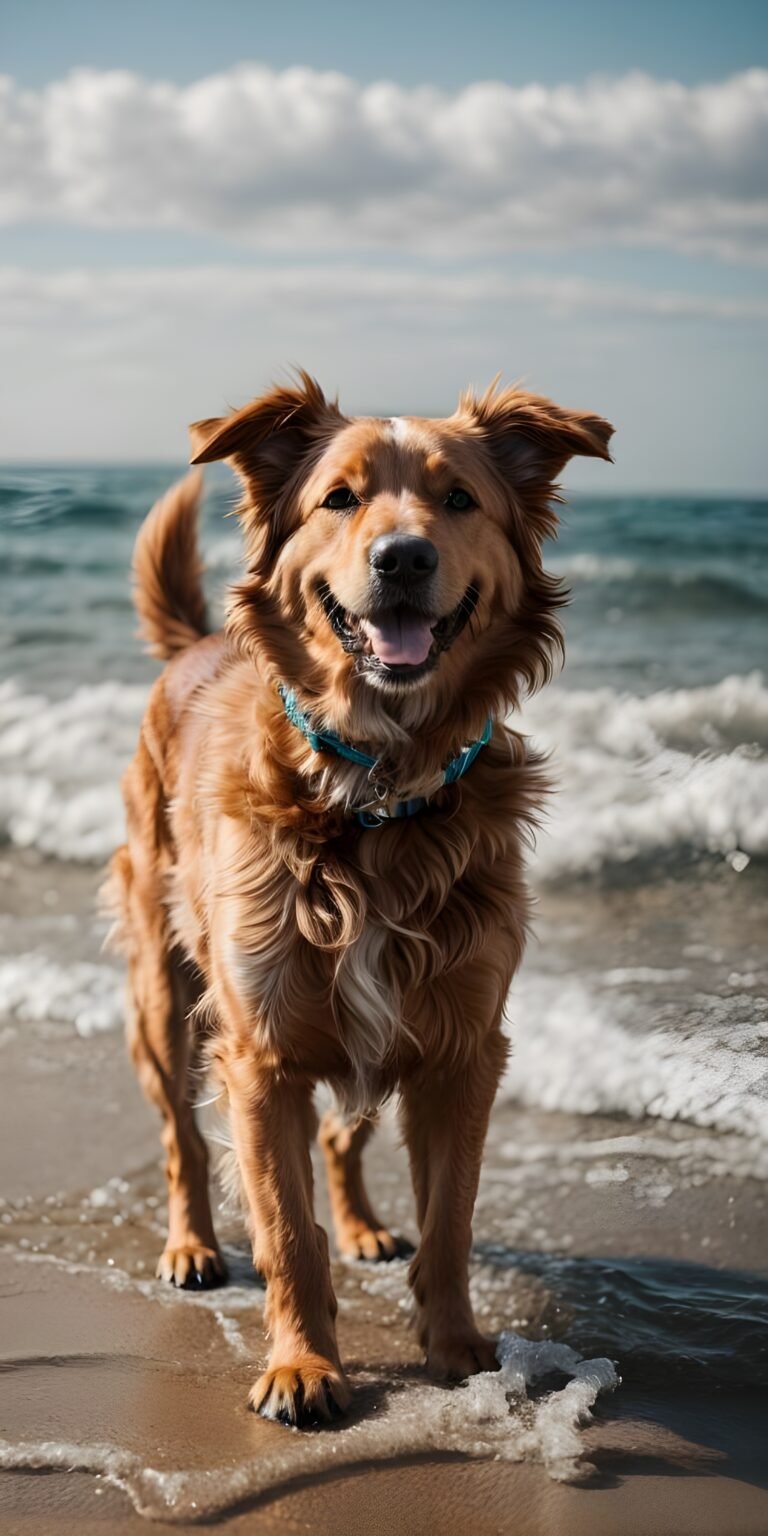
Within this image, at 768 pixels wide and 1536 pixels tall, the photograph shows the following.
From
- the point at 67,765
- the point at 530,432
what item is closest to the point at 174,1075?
the point at 530,432

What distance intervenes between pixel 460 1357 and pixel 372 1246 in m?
0.74

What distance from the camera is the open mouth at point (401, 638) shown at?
302 cm

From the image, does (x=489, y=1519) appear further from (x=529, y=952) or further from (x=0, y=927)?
(x=0, y=927)

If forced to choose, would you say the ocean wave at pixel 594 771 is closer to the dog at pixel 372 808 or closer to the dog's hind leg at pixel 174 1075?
the dog's hind leg at pixel 174 1075

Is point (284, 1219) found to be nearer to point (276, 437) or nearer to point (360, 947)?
point (360, 947)

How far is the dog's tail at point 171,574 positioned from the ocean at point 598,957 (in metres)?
0.46

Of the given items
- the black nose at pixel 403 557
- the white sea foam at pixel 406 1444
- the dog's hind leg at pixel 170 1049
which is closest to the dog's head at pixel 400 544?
the black nose at pixel 403 557

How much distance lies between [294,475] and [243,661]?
0.60 metres

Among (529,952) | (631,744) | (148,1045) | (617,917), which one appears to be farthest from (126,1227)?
(631,744)

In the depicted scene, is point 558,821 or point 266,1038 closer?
point 266,1038

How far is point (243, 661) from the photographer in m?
3.81

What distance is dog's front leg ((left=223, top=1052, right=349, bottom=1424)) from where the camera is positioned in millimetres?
3045

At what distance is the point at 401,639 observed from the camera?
3037mm

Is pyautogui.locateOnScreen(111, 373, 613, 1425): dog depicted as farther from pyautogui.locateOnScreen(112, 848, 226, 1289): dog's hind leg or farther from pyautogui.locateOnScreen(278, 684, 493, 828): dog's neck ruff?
pyautogui.locateOnScreen(112, 848, 226, 1289): dog's hind leg
